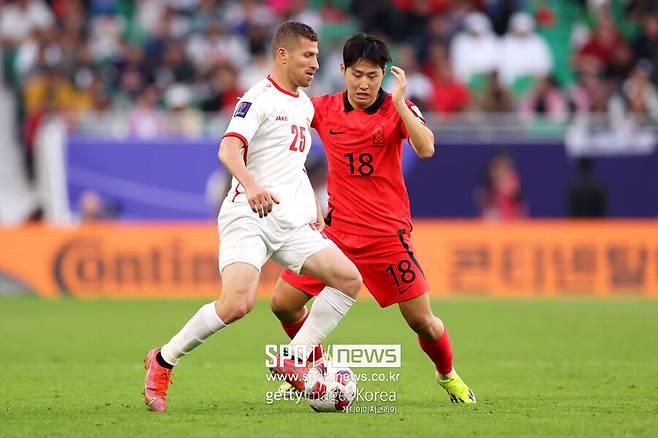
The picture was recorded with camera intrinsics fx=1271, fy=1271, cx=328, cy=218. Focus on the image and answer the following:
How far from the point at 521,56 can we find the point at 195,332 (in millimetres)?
15130

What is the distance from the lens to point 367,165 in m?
8.80

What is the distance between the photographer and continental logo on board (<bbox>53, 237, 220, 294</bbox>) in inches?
738

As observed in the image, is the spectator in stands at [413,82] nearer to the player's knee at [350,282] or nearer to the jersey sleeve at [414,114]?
the jersey sleeve at [414,114]

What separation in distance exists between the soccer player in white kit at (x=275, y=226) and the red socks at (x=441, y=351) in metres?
0.72

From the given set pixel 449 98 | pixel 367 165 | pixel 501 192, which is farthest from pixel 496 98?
pixel 367 165

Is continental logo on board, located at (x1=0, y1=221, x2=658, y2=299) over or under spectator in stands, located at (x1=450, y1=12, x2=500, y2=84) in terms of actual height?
under

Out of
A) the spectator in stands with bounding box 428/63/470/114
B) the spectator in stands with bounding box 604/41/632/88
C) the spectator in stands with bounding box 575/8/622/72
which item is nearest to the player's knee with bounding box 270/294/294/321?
the spectator in stands with bounding box 428/63/470/114

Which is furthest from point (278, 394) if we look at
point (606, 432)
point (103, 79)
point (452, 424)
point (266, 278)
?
point (103, 79)

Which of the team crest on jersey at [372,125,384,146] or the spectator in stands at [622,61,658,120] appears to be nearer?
the team crest on jersey at [372,125,384,146]

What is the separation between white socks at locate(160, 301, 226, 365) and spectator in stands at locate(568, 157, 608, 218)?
12266mm

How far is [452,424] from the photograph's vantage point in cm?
764

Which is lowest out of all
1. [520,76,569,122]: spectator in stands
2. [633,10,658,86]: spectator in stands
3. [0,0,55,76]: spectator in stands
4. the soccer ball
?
the soccer ball

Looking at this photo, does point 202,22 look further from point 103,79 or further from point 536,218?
A: point 536,218

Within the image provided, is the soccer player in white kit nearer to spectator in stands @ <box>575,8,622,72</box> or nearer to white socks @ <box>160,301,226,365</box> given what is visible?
white socks @ <box>160,301,226,365</box>
